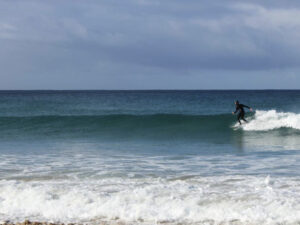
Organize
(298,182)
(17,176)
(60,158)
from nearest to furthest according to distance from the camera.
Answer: (298,182) → (17,176) → (60,158)

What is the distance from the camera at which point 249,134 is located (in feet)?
→ 60.4

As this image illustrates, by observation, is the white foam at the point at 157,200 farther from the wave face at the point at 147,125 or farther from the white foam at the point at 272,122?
the white foam at the point at 272,122

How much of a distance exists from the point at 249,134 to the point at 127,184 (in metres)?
11.7

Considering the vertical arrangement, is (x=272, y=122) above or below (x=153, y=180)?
above

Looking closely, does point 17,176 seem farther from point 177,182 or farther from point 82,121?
point 82,121

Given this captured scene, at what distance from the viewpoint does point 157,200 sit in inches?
263

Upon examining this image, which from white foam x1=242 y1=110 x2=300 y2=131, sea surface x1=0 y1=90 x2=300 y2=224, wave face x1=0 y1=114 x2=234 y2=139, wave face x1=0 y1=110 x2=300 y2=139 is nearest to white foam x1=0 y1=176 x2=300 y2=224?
sea surface x1=0 y1=90 x2=300 y2=224

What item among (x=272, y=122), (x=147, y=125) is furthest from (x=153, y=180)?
(x=147, y=125)

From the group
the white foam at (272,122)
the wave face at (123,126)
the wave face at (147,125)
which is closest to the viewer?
the wave face at (123,126)

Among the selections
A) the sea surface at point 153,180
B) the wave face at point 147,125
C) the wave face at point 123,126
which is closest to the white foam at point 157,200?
the sea surface at point 153,180

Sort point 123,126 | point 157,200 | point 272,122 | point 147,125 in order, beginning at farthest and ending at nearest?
point 147,125, point 123,126, point 272,122, point 157,200

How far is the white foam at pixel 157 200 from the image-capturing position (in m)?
5.99

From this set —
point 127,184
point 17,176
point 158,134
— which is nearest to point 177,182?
point 127,184

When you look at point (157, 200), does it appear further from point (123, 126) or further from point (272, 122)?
point (123, 126)
